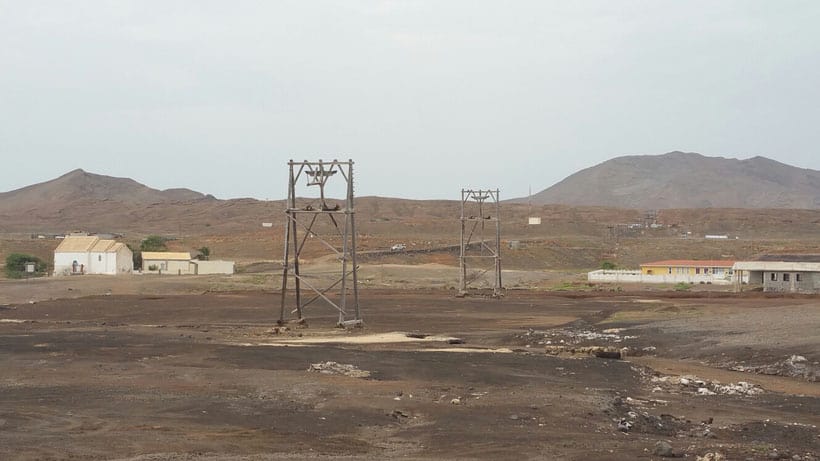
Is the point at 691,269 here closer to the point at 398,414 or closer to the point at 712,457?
the point at 398,414

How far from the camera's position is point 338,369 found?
83.4 feet

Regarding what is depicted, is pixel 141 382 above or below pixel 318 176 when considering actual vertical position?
below

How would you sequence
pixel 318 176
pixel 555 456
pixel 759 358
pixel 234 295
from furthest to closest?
1. pixel 234 295
2. pixel 318 176
3. pixel 759 358
4. pixel 555 456

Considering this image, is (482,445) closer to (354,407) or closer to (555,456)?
(555,456)

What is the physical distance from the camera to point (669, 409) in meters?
20.0

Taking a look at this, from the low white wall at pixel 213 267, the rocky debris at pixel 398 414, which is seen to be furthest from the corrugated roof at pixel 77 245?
the rocky debris at pixel 398 414

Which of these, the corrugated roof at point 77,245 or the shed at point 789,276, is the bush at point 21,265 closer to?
the corrugated roof at point 77,245

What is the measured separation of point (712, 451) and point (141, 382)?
12.7 meters

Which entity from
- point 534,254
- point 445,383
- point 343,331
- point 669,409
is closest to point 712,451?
point 669,409

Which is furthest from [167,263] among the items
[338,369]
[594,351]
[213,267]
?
[338,369]

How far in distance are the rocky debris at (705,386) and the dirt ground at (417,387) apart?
65 millimetres

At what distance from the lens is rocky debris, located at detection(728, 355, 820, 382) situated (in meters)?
25.3

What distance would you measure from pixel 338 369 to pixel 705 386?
331 inches

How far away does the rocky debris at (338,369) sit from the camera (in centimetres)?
2473
